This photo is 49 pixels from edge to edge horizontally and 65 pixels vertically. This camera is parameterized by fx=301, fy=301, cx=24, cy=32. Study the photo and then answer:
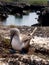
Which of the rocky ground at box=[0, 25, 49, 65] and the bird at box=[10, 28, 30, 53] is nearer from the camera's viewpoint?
the rocky ground at box=[0, 25, 49, 65]

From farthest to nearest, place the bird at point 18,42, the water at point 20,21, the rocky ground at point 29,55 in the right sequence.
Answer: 1. the water at point 20,21
2. the bird at point 18,42
3. the rocky ground at point 29,55

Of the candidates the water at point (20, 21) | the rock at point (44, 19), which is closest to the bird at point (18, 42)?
the water at point (20, 21)

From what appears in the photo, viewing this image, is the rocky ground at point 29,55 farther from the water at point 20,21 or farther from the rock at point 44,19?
the rock at point 44,19

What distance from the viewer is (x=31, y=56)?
7.91 meters

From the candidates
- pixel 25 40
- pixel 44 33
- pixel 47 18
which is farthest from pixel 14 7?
pixel 25 40

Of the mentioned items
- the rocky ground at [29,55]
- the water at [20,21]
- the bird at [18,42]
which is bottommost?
the water at [20,21]

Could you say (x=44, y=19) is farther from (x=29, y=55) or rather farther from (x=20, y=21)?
(x=29, y=55)

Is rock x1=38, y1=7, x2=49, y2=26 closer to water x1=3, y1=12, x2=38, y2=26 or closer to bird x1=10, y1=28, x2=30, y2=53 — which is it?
water x1=3, y1=12, x2=38, y2=26

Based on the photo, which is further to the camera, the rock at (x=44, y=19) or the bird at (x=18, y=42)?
the rock at (x=44, y=19)

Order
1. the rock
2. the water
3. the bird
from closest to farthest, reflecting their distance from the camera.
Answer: the bird
the water
the rock

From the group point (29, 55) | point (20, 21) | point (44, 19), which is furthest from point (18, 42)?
point (44, 19)

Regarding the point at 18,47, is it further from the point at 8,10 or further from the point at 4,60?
the point at 8,10

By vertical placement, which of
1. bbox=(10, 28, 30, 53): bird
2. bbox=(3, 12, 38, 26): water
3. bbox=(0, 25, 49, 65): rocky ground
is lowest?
bbox=(3, 12, 38, 26): water

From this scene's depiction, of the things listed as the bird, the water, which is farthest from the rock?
the bird
